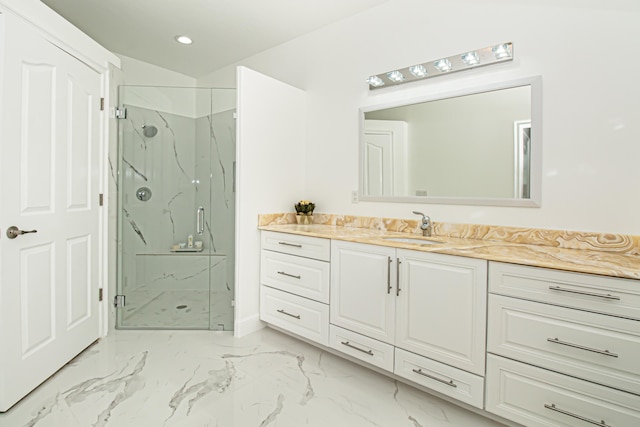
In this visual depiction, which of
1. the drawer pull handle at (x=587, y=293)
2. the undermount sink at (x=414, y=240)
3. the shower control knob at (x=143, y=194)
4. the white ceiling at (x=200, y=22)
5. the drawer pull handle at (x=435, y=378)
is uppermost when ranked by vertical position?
the white ceiling at (x=200, y=22)

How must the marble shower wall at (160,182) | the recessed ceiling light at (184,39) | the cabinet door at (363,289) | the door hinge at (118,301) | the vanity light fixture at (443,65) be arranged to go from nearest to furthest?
the cabinet door at (363,289), the vanity light fixture at (443,65), the door hinge at (118,301), the marble shower wall at (160,182), the recessed ceiling light at (184,39)

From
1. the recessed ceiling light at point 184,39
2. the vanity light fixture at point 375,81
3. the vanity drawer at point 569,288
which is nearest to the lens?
the vanity drawer at point 569,288

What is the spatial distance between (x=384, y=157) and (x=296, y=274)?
43.1 inches

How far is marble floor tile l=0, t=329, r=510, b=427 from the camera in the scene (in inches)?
67.2

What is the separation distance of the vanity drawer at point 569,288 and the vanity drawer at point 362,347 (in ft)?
2.40

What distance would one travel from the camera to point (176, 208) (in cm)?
307

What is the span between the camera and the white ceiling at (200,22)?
106 inches

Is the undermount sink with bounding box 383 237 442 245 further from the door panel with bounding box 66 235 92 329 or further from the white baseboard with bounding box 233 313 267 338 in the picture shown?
the door panel with bounding box 66 235 92 329

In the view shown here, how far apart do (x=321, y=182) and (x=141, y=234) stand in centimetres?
159

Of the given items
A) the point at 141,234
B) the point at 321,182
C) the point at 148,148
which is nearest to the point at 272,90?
the point at 321,182

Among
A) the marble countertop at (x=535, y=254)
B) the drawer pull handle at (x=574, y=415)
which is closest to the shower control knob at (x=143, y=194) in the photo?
the marble countertop at (x=535, y=254)

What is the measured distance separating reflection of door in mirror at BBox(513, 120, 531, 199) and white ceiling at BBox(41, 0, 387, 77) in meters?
1.43

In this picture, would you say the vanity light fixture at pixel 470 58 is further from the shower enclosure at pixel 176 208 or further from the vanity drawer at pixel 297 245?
the shower enclosure at pixel 176 208

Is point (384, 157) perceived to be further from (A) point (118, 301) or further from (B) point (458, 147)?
(A) point (118, 301)
